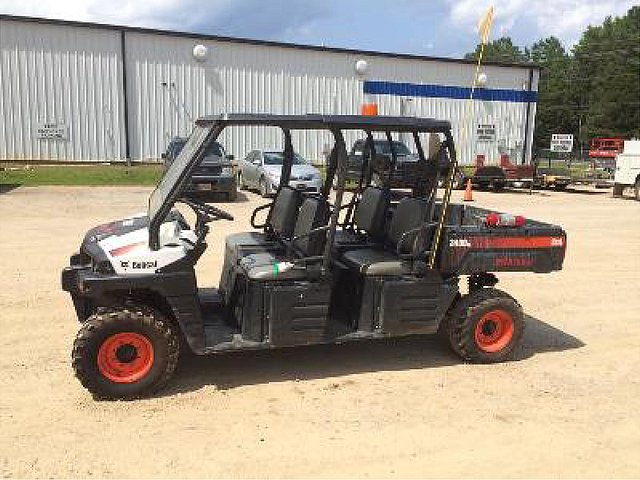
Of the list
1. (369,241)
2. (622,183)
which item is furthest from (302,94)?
(369,241)

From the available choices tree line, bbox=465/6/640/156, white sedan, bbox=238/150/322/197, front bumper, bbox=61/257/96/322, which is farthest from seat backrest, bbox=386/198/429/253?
tree line, bbox=465/6/640/156

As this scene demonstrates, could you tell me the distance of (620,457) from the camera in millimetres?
3932

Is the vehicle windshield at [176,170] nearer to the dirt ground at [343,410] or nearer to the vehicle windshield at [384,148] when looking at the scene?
the dirt ground at [343,410]

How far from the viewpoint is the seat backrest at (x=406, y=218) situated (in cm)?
526

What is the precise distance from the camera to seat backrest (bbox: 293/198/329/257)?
495 centimetres

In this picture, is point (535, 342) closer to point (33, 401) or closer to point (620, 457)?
point (620, 457)

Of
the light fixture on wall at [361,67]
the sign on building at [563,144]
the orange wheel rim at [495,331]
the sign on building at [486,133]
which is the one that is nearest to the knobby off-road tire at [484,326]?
the orange wheel rim at [495,331]

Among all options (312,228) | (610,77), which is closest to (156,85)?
(312,228)

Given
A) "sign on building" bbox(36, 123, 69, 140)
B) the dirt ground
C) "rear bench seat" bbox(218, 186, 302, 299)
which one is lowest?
the dirt ground

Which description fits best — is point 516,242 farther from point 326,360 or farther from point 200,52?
point 200,52

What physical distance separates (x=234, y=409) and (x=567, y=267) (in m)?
6.35

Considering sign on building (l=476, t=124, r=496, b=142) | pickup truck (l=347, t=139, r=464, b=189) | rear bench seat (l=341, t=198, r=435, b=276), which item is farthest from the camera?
sign on building (l=476, t=124, r=496, b=142)

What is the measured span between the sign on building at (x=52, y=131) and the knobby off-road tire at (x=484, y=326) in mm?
21911

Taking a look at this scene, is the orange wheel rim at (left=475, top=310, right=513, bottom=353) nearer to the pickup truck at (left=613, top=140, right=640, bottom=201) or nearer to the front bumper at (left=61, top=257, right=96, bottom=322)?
the front bumper at (left=61, top=257, right=96, bottom=322)
